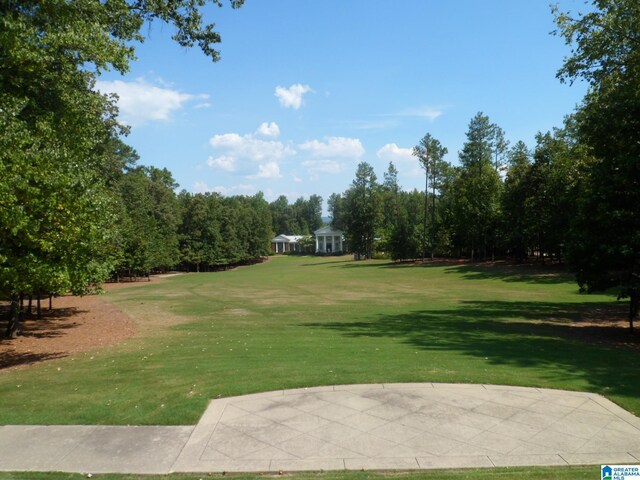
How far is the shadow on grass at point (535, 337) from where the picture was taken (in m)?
9.37

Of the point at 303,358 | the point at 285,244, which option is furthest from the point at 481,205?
the point at 285,244

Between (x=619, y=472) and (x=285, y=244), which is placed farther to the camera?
(x=285, y=244)

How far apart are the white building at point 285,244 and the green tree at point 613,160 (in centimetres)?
12992

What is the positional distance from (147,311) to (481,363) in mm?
18101

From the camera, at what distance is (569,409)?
682 cm

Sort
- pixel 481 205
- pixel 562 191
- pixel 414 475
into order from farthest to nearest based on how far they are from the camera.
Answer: pixel 481 205 → pixel 562 191 → pixel 414 475

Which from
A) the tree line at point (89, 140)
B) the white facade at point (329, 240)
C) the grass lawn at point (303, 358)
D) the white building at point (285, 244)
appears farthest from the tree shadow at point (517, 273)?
the white building at point (285, 244)

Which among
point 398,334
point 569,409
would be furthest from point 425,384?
point 398,334

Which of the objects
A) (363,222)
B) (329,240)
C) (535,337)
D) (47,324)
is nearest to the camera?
(535,337)

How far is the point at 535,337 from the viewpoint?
14.8 meters

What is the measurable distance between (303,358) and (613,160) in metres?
12.3

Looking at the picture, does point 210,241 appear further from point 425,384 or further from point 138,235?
point 425,384

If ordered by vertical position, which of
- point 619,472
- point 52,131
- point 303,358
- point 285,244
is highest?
point 52,131

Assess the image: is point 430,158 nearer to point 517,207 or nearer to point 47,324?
point 517,207
